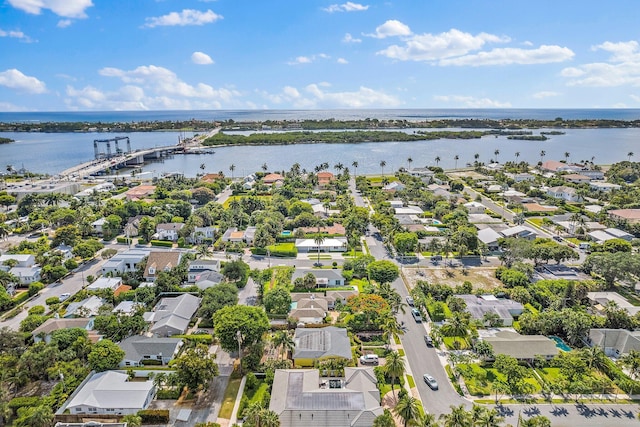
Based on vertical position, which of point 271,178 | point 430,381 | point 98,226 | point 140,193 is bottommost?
point 430,381

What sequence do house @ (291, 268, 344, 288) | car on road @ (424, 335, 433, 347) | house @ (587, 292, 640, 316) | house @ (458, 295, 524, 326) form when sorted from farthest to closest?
1. house @ (291, 268, 344, 288)
2. house @ (587, 292, 640, 316)
3. house @ (458, 295, 524, 326)
4. car on road @ (424, 335, 433, 347)

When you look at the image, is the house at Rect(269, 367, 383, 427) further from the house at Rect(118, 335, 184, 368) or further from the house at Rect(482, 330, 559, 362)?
the house at Rect(482, 330, 559, 362)

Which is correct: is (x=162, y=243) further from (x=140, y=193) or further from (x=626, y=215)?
(x=626, y=215)

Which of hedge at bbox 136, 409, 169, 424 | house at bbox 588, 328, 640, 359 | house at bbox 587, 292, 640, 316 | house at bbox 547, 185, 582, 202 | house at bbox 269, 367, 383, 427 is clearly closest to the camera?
house at bbox 269, 367, 383, 427

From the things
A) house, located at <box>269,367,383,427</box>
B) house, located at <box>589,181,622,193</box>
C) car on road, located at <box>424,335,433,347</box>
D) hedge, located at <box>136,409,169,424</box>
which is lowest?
hedge, located at <box>136,409,169,424</box>

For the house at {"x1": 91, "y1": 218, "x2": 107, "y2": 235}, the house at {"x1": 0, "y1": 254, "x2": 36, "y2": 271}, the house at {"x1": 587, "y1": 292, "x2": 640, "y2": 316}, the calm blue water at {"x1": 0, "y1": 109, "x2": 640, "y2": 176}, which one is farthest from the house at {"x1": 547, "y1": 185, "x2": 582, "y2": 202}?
the house at {"x1": 0, "y1": 254, "x2": 36, "y2": 271}

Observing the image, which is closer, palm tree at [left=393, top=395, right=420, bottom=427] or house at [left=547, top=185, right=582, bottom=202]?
palm tree at [left=393, top=395, right=420, bottom=427]

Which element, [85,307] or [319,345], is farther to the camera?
[85,307]

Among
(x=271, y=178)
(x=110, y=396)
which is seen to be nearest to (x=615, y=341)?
(x=110, y=396)
